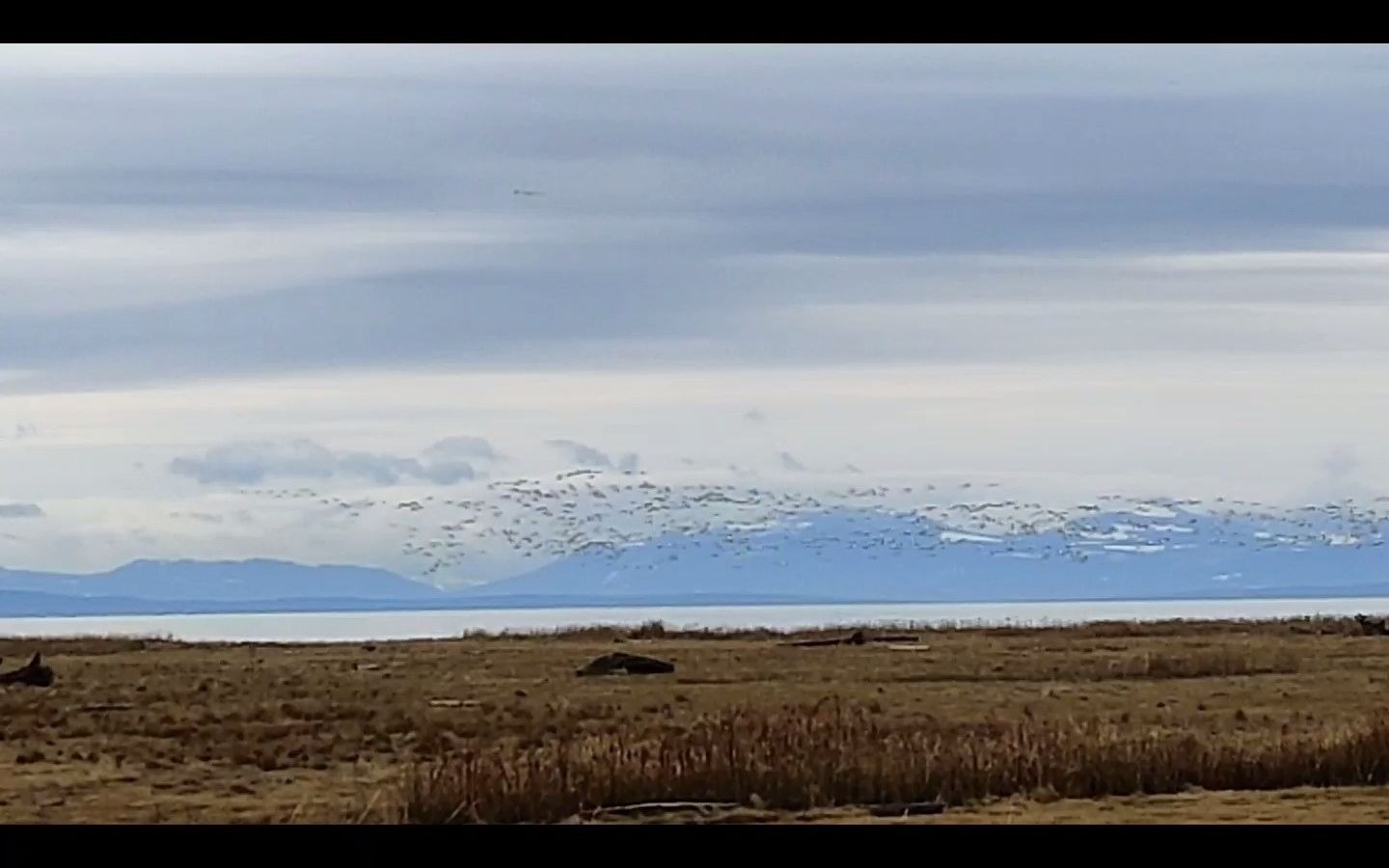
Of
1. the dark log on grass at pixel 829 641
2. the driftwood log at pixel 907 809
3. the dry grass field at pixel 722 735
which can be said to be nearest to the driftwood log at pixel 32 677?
the dry grass field at pixel 722 735

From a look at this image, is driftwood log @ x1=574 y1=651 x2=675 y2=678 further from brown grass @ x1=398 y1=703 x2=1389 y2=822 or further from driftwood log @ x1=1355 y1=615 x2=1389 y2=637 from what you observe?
driftwood log @ x1=1355 y1=615 x2=1389 y2=637

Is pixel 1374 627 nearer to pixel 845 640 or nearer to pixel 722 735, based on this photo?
pixel 845 640

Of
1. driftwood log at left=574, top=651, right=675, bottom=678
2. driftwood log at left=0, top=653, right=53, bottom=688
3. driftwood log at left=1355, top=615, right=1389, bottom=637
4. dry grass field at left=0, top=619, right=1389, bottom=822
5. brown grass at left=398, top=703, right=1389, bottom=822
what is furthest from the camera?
driftwood log at left=1355, top=615, right=1389, bottom=637

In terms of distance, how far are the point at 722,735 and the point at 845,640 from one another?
3331 cm

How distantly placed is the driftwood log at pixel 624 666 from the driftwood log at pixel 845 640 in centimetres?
1081

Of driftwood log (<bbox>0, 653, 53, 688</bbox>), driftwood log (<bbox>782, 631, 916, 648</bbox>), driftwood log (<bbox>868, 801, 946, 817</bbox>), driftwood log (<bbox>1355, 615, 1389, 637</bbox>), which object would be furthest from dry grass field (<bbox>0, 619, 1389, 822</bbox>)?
driftwood log (<bbox>1355, 615, 1389, 637</bbox>)

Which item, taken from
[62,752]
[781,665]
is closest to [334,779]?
[62,752]

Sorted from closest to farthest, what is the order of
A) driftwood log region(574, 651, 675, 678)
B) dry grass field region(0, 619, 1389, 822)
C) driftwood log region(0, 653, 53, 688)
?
dry grass field region(0, 619, 1389, 822), driftwood log region(0, 653, 53, 688), driftwood log region(574, 651, 675, 678)

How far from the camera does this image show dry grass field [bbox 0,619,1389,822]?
485 inches

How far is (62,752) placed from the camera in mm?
18844

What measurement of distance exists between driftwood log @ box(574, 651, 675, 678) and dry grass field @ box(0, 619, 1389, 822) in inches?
23.1

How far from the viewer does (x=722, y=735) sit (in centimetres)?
1399
